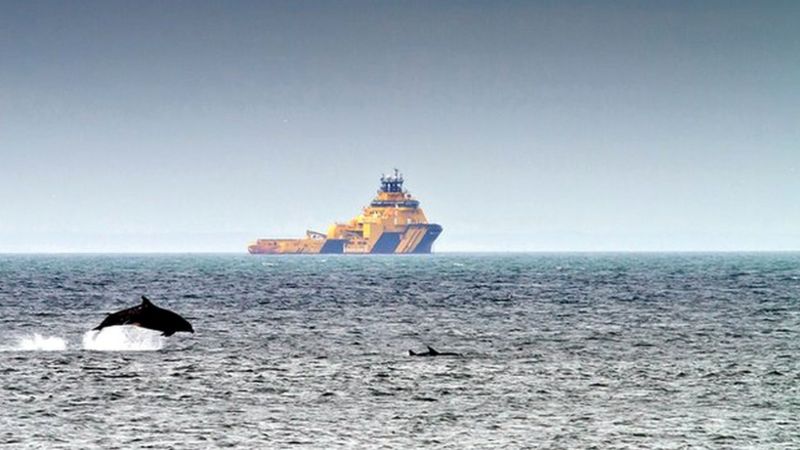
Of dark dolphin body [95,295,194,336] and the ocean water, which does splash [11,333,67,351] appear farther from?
dark dolphin body [95,295,194,336]

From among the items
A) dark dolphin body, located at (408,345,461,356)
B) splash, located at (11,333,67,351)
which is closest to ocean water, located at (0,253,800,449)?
splash, located at (11,333,67,351)

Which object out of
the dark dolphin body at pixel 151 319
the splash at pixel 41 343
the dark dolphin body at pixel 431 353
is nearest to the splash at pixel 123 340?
the splash at pixel 41 343

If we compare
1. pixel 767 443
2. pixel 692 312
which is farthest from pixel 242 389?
pixel 692 312

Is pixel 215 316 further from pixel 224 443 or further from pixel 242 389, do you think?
pixel 224 443

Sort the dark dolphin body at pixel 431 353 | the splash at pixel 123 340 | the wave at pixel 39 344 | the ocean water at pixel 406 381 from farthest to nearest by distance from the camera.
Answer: the splash at pixel 123 340 → the wave at pixel 39 344 → the dark dolphin body at pixel 431 353 → the ocean water at pixel 406 381

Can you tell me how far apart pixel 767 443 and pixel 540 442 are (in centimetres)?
454

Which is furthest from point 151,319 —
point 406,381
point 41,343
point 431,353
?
point 41,343

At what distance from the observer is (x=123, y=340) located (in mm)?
45500

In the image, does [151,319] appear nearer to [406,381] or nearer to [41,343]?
[406,381]

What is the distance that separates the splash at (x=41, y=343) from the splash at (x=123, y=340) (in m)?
0.91

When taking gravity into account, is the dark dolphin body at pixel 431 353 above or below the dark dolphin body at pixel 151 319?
below

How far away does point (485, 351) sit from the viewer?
42.9 meters

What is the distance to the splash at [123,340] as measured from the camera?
43269 millimetres

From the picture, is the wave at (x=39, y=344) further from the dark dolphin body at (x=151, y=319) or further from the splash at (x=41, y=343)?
the dark dolphin body at (x=151, y=319)
